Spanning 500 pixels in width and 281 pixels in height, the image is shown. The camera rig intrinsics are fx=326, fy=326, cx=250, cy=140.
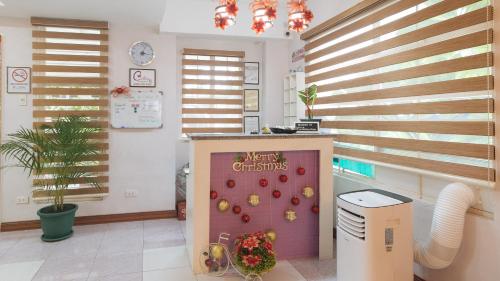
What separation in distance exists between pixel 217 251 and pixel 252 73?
3.14 metres

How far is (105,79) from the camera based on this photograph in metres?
4.26

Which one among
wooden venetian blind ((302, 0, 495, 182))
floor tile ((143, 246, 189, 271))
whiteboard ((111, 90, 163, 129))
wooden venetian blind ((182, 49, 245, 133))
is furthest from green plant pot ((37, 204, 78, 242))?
wooden venetian blind ((302, 0, 495, 182))

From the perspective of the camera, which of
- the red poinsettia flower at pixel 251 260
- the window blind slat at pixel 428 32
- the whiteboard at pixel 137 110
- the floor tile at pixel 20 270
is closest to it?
the window blind slat at pixel 428 32

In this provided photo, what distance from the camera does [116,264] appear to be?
3.01 meters

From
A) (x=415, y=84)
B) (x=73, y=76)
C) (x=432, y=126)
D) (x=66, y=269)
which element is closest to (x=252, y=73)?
(x=73, y=76)

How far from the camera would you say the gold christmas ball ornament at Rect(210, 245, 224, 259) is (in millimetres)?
2736

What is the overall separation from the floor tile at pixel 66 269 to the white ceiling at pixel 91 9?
105 inches

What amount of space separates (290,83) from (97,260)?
3.22 m

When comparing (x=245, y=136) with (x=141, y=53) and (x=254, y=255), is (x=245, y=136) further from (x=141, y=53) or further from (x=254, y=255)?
(x=141, y=53)

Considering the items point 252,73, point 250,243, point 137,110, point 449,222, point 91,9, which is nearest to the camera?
point 449,222

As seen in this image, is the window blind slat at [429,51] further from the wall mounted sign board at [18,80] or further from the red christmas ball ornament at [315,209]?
the wall mounted sign board at [18,80]

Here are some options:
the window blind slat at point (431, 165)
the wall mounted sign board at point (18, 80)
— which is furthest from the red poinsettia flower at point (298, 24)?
the wall mounted sign board at point (18, 80)

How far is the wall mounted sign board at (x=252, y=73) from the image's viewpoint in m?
5.12

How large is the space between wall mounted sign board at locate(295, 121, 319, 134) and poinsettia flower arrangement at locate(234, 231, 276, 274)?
1135 millimetres
